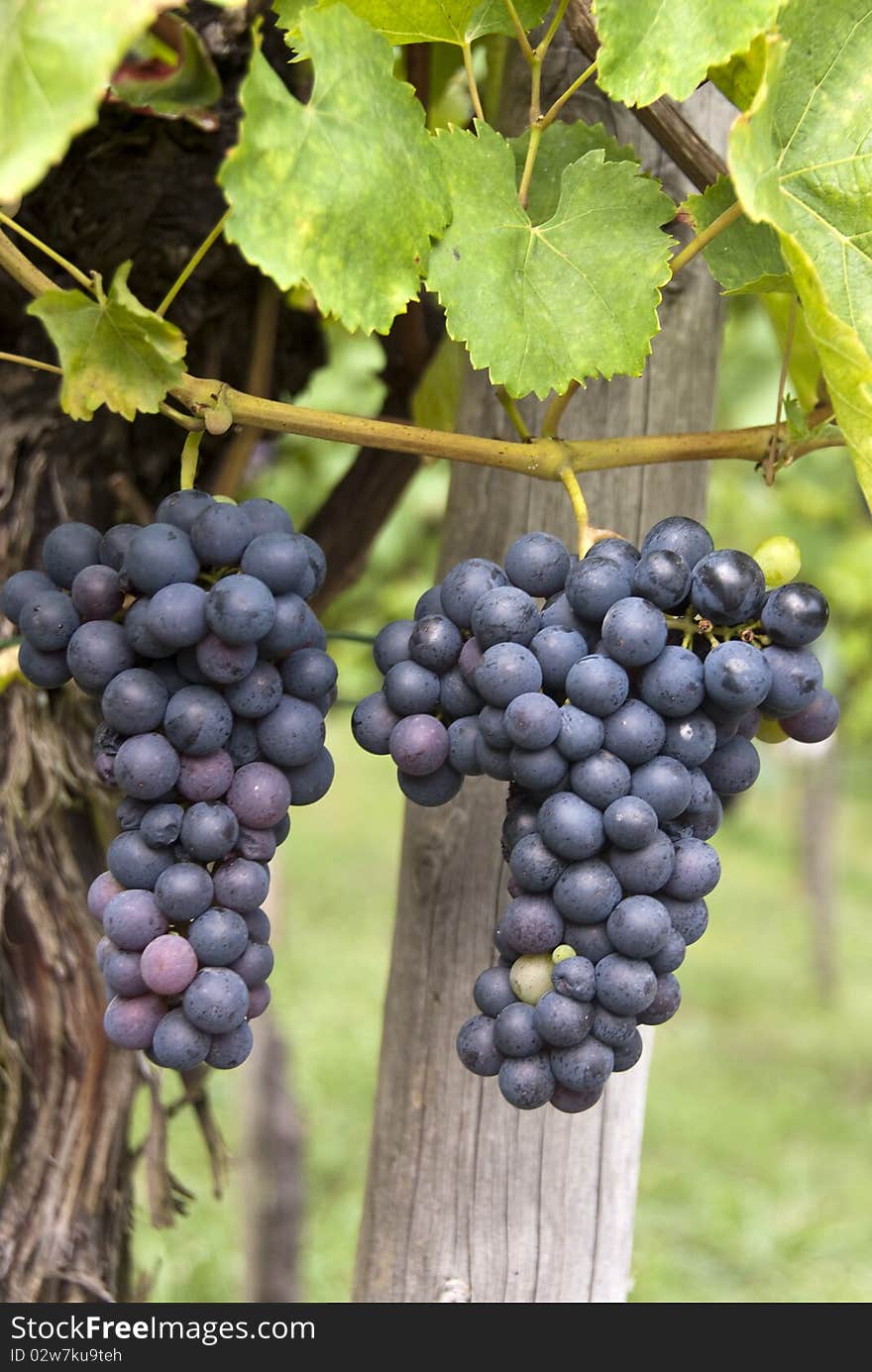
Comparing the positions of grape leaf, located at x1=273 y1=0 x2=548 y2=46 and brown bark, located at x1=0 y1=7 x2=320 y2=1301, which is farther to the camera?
brown bark, located at x1=0 y1=7 x2=320 y2=1301

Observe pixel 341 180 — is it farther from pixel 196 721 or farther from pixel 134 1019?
pixel 134 1019

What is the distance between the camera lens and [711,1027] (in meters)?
5.17

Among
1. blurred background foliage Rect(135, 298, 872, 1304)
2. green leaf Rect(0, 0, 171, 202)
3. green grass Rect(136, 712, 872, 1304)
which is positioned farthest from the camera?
green grass Rect(136, 712, 872, 1304)

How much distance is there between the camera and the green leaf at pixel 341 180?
25.7 inches

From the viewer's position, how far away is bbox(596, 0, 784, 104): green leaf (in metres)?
0.69

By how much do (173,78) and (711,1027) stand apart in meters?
4.90

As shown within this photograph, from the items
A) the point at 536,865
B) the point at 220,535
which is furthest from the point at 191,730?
the point at 536,865

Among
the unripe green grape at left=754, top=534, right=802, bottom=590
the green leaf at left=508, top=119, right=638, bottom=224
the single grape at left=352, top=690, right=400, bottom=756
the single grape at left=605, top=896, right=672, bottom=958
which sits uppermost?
the green leaf at left=508, top=119, right=638, bottom=224

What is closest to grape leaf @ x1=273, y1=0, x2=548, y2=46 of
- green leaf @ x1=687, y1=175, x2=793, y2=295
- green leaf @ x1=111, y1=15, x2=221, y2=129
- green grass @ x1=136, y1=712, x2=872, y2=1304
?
green leaf @ x1=111, y1=15, x2=221, y2=129

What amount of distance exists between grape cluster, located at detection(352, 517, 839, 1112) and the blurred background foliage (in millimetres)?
604

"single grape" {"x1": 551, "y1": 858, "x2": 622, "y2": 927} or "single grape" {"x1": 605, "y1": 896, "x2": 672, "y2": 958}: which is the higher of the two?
"single grape" {"x1": 551, "y1": 858, "x2": 622, "y2": 927}

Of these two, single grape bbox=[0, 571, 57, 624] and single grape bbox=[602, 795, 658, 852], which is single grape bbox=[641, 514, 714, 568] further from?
single grape bbox=[0, 571, 57, 624]
